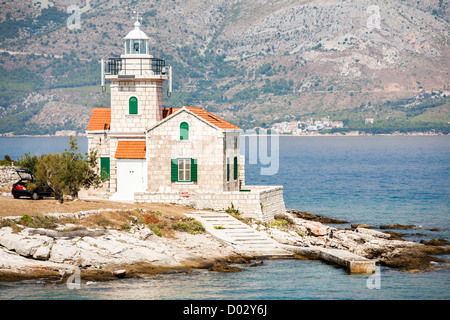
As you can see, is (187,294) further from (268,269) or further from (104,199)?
(104,199)

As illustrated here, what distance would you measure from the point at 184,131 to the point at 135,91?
178 inches

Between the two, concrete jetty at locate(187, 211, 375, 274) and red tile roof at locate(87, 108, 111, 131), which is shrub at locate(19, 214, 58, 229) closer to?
concrete jetty at locate(187, 211, 375, 274)

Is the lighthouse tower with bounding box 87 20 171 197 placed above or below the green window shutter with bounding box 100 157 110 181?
above

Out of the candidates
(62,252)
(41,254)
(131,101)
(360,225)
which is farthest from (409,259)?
(131,101)

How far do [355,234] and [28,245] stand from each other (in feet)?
65.4

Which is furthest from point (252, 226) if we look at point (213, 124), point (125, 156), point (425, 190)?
point (425, 190)

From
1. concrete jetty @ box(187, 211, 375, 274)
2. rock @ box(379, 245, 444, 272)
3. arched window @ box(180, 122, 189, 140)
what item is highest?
arched window @ box(180, 122, 189, 140)

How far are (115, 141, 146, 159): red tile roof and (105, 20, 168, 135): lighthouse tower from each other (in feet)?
2.30

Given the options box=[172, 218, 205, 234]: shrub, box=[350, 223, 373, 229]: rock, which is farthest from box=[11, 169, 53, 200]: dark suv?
box=[350, 223, 373, 229]: rock

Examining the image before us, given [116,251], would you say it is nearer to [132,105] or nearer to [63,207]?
[63,207]

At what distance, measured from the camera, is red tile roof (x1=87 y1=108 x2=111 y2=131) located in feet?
141

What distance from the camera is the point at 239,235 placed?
110 ft

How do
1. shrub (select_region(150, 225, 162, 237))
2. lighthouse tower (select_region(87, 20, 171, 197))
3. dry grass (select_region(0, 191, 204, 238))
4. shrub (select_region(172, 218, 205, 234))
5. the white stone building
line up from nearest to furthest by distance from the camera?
dry grass (select_region(0, 191, 204, 238)) < shrub (select_region(150, 225, 162, 237)) < shrub (select_region(172, 218, 205, 234)) < the white stone building < lighthouse tower (select_region(87, 20, 171, 197))

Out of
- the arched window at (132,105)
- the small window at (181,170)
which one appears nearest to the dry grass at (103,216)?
the small window at (181,170)
